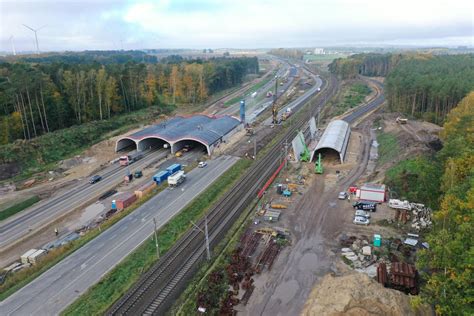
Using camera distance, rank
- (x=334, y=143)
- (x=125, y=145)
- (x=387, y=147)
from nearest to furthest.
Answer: (x=334, y=143) → (x=387, y=147) → (x=125, y=145)

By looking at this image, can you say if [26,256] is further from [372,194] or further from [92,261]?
[372,194]

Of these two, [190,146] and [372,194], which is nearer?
[372,194]

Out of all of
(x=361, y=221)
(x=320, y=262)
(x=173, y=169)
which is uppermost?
(x=173, y=169)

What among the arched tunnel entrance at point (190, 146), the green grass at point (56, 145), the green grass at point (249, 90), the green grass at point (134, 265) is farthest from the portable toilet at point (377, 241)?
the green grass at point (249, 90)

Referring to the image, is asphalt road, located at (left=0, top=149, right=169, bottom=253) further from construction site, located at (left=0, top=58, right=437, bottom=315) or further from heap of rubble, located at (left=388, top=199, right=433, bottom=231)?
heap of rubble, located at (left=388, top=199, right=433, bottom=231)

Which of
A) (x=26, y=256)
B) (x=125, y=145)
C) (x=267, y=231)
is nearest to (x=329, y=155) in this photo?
(x=267, y=231)

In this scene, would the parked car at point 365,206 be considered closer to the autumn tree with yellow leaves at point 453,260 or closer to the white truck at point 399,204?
the white truck at point 399,204

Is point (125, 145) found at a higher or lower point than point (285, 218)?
higher
